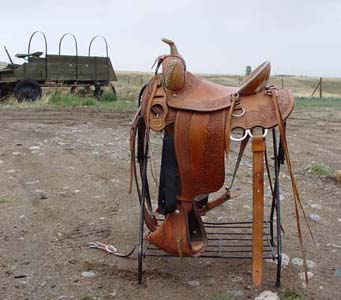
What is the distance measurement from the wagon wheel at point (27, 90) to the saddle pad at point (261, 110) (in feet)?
33.6

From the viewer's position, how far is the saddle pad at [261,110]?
258cm

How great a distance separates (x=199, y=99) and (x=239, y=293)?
38.2 inches

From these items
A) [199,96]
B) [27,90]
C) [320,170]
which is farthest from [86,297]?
[27,90]

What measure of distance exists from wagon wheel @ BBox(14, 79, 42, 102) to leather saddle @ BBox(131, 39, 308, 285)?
9997 mm

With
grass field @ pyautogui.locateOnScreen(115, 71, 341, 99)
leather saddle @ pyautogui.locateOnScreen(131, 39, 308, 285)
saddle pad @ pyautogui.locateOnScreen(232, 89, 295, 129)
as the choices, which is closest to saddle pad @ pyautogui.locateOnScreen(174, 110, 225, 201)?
leather saddle @ pyautogui.locateOnScreen(131, 39, 308, 285)

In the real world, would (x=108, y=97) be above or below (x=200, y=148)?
below

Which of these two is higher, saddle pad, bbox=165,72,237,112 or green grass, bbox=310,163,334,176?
saddle pad, bbox=165,72,237,112

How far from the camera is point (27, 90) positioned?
12.3 m

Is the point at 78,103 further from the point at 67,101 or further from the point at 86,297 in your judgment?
the point at 86,297

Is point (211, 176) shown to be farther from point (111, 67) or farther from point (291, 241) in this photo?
point (111, 67)

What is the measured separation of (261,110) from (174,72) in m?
0.46

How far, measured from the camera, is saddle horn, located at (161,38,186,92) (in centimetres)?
263

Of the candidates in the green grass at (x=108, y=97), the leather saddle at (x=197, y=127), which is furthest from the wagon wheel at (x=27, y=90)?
the leather saddle at (x=197, y=127)

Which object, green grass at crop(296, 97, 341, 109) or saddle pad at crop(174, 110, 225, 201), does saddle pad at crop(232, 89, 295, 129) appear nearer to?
saddle pad at crop(174, 110, 225, 201)
